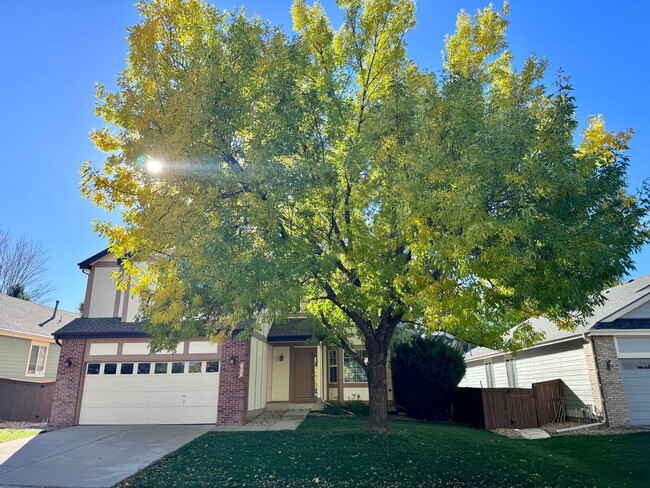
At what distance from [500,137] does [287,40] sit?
17.3 feet

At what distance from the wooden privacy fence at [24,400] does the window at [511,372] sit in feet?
70.6

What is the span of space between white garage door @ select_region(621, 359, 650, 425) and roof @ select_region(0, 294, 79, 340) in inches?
990

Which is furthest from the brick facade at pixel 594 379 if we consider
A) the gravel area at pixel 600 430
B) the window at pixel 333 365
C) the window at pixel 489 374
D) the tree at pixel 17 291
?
the tree at pixel 17 291

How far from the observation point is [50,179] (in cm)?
1877

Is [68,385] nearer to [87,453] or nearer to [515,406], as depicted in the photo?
[87,453]

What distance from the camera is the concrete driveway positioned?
8.68 m

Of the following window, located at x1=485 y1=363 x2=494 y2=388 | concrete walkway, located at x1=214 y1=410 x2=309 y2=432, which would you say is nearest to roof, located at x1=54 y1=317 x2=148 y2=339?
concrete walkway, located at x1=214 y1=410 x2=309 y2=432

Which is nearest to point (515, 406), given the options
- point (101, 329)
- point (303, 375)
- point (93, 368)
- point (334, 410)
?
point (334, 410)

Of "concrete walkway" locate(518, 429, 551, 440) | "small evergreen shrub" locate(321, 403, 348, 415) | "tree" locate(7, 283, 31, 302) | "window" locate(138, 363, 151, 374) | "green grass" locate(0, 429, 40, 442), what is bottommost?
"concrete walkway" locate(518, 429, 551, 440)

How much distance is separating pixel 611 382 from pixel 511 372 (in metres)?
7.79

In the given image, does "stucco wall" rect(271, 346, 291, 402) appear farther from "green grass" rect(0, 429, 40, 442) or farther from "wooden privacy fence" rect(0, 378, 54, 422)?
"wooden privacy fence" rect(0, 378, 54, 422)

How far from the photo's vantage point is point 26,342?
843 inches

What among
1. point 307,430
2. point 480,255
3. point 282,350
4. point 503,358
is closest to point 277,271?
point 480,255

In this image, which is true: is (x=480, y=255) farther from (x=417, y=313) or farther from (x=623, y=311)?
(x=623, y=311)
